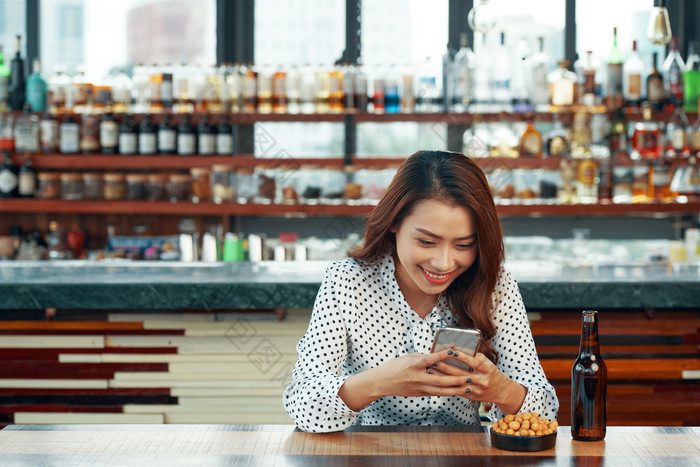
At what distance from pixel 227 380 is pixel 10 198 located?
245 cm

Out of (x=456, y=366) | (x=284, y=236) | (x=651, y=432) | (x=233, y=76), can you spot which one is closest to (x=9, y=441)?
(x=456, y=366)

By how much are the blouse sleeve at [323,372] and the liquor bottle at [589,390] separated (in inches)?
16.4

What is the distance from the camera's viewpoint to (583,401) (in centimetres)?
149

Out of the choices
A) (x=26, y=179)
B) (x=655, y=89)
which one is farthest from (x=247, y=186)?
(x=655, y=89)

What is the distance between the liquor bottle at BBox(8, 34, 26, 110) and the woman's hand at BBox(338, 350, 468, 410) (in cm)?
373

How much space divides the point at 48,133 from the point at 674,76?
11.5 feet

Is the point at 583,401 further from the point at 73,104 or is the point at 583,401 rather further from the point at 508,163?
the point at 73,104

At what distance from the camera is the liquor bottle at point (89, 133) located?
4.55m

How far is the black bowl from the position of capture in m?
1.42

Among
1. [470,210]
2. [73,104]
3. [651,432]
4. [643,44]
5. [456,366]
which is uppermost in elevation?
[643,44]

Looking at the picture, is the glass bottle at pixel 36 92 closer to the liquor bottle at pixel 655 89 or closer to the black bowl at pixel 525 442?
the liquor bottle at pixel 655 89

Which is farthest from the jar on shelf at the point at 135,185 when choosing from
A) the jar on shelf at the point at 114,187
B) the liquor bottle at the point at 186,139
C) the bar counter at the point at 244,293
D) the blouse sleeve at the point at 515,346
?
the blouse sleeve at the point at 515,346

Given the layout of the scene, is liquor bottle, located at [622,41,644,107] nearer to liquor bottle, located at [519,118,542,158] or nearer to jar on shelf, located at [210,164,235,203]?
liquor bottle, located at [519,118,542,158]

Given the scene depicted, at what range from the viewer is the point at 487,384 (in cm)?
149
